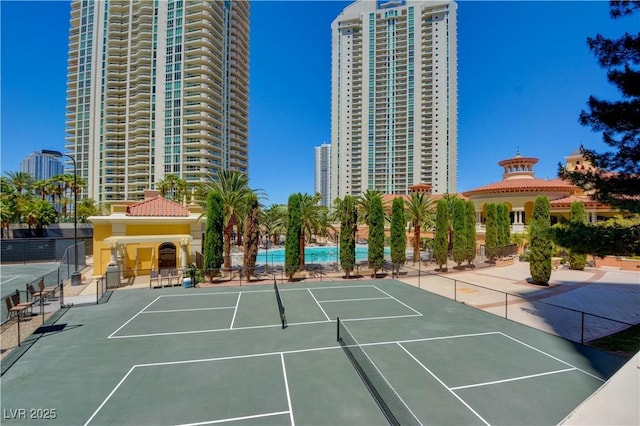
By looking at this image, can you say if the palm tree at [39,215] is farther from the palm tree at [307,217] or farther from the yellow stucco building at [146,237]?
the palm tree at [307,217]

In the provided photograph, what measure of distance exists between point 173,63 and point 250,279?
78414 mm

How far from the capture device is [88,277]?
2295 cm

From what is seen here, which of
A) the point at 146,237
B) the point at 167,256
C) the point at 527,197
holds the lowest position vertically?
the point at 167,256

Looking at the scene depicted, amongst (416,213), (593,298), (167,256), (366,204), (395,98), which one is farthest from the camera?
(395,98)

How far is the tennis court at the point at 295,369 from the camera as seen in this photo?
692cm

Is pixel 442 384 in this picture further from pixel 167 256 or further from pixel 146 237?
pixel 167 256

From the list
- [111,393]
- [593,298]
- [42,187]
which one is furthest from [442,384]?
[42,187]

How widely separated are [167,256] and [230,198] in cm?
749

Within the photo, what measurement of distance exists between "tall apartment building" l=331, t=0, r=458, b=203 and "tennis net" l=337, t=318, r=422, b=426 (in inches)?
3744

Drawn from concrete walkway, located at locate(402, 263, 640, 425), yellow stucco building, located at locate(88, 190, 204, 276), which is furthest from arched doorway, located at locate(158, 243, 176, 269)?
concrete walkway, located at locate(402, 263, 640, 425)

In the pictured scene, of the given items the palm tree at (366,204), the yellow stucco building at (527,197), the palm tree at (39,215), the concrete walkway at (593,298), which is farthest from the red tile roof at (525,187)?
the palm tree at (39,215)

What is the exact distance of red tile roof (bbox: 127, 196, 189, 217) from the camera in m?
23.5

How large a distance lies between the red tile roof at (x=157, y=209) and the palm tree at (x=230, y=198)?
3231mm

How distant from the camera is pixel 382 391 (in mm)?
7375
